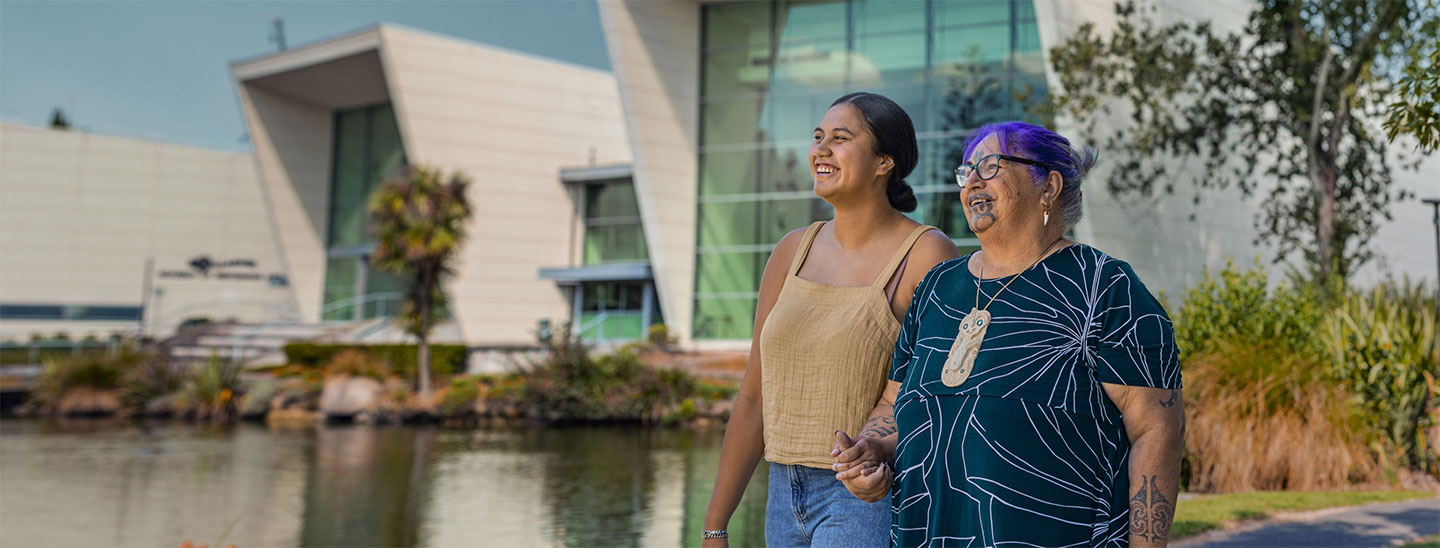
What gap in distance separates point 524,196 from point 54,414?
15618mm

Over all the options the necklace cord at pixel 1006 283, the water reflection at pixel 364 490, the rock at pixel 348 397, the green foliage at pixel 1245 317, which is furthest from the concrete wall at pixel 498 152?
the necklace cord at pixel 1006 283

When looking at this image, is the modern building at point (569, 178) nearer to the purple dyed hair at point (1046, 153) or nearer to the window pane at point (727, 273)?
the window pane at point (727, 273)

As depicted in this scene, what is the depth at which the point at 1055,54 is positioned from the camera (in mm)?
17750

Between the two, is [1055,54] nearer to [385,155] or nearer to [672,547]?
[672,547]

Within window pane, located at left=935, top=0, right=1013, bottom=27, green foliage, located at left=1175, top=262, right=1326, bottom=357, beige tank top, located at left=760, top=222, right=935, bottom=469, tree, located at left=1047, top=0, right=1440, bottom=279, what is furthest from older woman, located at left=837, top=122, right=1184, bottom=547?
window pane, located at left=935, top=0, right=1013, bottom=27

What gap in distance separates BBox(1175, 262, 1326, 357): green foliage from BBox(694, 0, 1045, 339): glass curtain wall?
12993 millimetres

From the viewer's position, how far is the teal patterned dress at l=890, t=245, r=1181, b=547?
192 cm

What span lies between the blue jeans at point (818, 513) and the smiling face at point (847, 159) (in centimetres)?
60

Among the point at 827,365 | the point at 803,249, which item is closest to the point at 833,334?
the point at 827,365

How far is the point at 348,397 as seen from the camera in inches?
917

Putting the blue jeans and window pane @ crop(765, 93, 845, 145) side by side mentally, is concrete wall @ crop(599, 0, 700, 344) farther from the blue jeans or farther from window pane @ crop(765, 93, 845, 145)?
the blue jeans

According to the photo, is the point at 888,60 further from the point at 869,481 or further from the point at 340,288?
the point at 340,288

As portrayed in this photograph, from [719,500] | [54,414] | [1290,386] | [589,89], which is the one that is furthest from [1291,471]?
[589,89]

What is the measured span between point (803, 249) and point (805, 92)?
2547 cm
